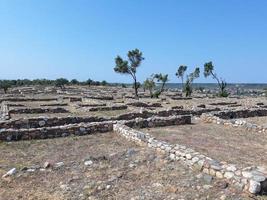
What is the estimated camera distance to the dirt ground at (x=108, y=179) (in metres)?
8.07

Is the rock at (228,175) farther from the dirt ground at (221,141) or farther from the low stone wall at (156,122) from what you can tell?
the low stone wall at (156,122)

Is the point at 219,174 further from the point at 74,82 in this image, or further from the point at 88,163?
the point at 74,82

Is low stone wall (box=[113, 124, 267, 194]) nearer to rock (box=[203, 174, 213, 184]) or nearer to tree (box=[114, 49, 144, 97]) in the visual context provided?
rock (box=[203, 174, 213, 184])

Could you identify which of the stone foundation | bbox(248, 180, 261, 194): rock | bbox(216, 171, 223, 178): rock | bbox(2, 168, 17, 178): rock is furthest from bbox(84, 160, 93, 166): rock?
the stone foundation

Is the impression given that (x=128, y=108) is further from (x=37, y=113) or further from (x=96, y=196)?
(x=96, y=196)

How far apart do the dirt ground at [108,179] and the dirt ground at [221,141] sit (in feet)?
6.55

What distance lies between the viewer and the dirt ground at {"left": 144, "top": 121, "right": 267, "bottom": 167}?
10966 millimetres

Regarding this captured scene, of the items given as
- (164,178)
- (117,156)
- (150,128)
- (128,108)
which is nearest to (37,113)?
(128,108)

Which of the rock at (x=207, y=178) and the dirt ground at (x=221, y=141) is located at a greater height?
the dirt ground at (x=221, y=141)

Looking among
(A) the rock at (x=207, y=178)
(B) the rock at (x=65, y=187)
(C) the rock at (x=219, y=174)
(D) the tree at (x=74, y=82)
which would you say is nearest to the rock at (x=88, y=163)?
(B) the rock at (x=65, y=187)

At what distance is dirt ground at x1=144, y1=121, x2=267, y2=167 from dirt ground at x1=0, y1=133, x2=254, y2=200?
6.55ft

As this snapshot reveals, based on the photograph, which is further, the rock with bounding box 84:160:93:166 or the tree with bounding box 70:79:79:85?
the tree with bounding box 70:79:79:85

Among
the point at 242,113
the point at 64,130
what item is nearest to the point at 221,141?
the point at 64,130

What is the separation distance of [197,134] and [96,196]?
8304 mm
